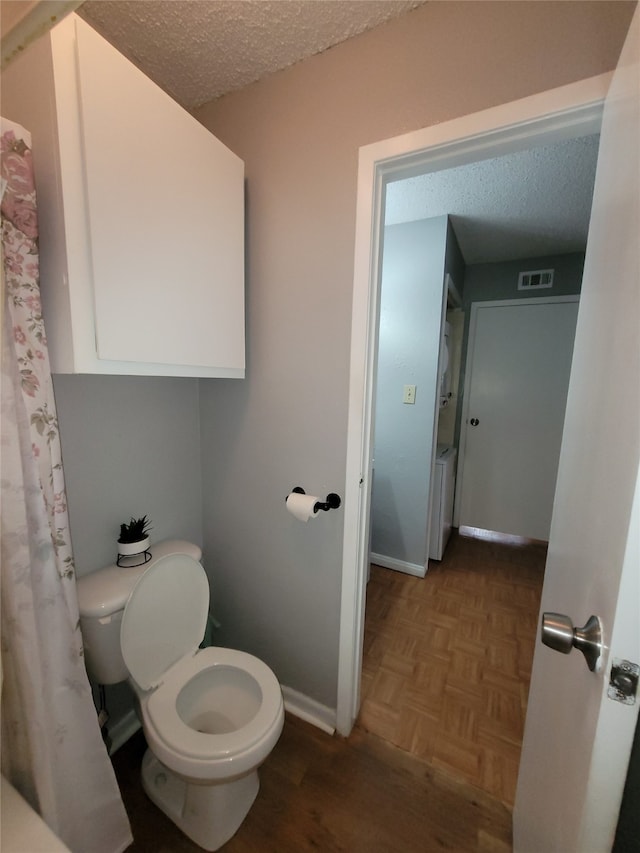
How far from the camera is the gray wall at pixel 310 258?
82 centimetres

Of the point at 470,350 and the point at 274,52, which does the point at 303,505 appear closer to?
the point at 274,52

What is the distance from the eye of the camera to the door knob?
45 cm

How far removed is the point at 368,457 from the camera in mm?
1147

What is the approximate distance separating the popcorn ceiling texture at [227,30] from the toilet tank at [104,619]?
65.9 inches

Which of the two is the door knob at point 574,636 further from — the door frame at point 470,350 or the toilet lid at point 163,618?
the door frame at point 470,350

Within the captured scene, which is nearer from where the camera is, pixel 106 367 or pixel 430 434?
pixel 106 367

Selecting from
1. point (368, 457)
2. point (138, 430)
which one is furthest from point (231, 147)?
point (368, 457)

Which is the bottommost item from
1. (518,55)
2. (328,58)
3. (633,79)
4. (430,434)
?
(430,434)

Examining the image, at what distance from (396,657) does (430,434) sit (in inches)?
50.1

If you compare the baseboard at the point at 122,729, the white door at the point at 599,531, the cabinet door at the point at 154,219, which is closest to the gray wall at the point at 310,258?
the cabinet door at the point at 154,219

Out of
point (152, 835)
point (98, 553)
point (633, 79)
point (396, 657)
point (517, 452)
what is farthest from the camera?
point (517, 452)

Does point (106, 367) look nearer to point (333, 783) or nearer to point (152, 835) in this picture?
point (152, 835)

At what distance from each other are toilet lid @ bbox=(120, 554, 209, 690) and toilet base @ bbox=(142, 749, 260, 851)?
1.11ft

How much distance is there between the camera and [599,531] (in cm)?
51
